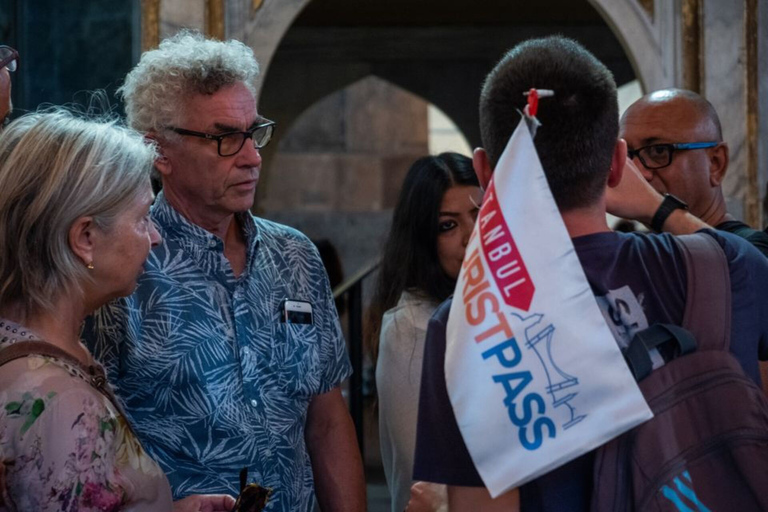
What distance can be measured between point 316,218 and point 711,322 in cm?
1332

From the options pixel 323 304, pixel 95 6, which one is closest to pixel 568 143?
pixel 323 304

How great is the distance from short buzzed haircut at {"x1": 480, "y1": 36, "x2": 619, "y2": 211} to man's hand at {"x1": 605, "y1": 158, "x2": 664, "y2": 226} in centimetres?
25

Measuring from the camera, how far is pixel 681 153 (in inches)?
123

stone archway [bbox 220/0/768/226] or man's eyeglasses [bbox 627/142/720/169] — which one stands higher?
stone archway [bbox 220/0/768/226]

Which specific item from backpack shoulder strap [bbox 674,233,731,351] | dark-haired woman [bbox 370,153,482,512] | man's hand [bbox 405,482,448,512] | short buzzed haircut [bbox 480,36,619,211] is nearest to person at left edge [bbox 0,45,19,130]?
dark-haired woman [bbox 370,153,482,512]

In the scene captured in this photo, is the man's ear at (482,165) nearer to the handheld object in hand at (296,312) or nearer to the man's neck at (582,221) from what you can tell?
the man's neck at (582,221)

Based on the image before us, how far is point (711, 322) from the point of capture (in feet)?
5.77

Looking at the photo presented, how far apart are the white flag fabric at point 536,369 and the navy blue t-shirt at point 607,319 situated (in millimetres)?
106

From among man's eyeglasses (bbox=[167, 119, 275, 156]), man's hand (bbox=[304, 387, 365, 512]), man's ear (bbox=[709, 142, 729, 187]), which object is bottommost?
man's hand (bbox=[304, 387, 365, 512])

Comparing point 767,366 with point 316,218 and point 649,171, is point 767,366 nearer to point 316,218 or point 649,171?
point 649,171

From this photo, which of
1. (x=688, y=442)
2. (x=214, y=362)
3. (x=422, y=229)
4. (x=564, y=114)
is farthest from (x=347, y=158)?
(x=688, y=442)

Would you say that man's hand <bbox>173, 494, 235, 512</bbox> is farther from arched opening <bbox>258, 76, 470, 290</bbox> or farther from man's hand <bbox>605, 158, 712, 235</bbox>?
arched opening <bbox>258, 76, 470, 290</bbox>

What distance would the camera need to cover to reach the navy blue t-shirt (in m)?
1.76

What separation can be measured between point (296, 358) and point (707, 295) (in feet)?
4.19
